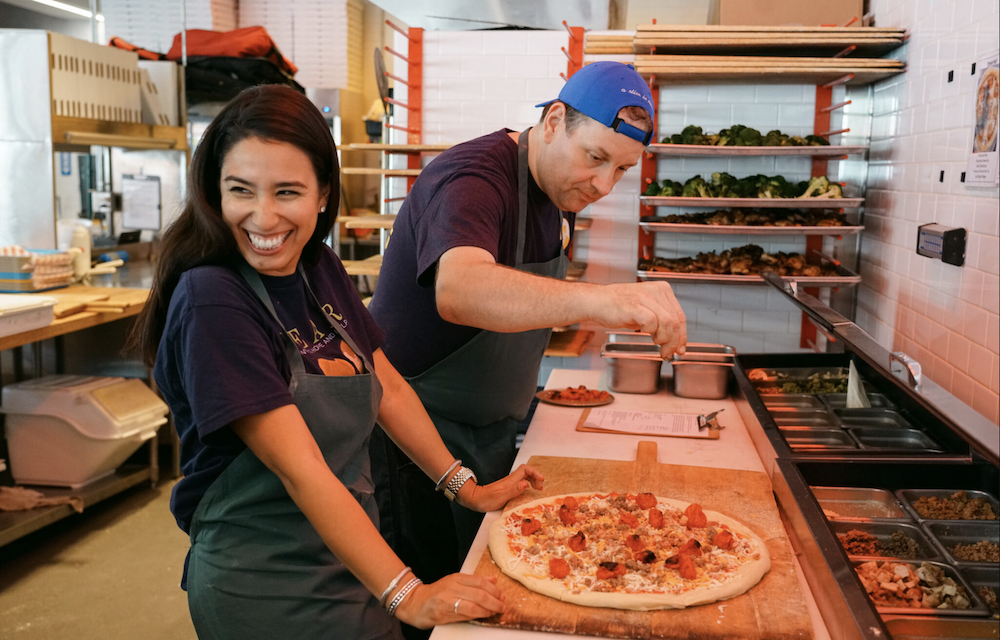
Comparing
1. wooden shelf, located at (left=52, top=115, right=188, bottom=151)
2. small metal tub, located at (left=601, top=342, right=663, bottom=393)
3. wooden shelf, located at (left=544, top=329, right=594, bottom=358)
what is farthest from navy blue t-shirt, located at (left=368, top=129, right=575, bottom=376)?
wooden shelf, located at (left=52, top=115, right=188, bottom=151)

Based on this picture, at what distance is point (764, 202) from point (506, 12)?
1.96 m

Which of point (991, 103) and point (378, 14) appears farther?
point (378, 14)

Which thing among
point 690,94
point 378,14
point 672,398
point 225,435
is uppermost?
point 378,14

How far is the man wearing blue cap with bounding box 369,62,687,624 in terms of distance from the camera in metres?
1.74

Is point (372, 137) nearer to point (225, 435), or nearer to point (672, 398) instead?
point (672, 398)

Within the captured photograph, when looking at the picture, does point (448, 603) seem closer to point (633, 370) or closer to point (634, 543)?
point (634, 543)

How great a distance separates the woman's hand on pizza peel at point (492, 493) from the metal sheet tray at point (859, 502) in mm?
730

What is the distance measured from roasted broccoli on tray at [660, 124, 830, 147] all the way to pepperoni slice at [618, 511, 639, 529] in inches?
114

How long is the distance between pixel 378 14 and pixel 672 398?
26.0 ft

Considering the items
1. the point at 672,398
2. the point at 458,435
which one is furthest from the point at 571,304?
the point at 672,398

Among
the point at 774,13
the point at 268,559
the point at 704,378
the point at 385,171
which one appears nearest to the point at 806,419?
the point at 704,378

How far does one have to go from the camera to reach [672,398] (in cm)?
324

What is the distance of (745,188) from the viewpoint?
446cm

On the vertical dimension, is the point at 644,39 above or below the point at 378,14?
below
